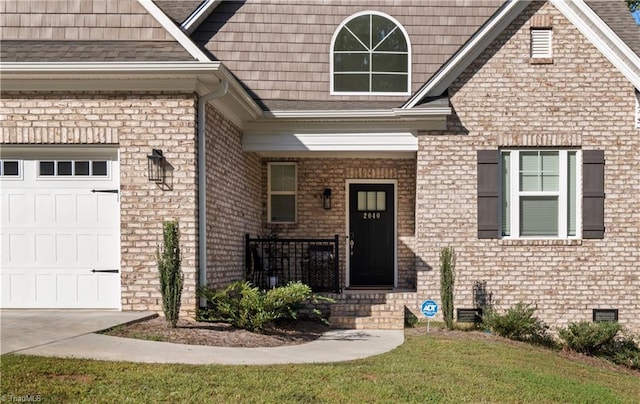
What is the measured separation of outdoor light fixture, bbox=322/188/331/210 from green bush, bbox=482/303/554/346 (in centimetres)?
412

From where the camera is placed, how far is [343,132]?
42.6 feet

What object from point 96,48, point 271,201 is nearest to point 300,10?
point 271,201

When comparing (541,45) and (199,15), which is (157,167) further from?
(541,45)

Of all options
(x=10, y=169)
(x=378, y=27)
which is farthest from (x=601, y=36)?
(x=10, y=169)

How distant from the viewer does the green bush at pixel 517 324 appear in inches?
440

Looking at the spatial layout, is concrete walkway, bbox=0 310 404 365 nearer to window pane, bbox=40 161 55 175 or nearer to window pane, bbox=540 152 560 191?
window pane, bbox=40 161 55 175

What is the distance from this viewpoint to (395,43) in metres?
13.8

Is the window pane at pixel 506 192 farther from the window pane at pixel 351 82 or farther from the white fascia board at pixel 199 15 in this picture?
the white fascia board at pixel 199 15

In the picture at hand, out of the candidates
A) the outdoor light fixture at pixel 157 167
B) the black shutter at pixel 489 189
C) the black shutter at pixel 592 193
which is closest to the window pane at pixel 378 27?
the black shutter at pixel 489 189

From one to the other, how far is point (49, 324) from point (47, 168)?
2.53 metres

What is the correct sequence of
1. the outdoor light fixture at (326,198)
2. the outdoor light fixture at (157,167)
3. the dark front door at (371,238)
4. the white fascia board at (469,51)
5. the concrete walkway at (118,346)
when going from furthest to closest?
the dark front door at (371,238) < the outdoor light fixture at (326,198) < the white fascia board at (469,51) < the outdoor light fixture at (157,167) < the concrete walkway at (118,346)

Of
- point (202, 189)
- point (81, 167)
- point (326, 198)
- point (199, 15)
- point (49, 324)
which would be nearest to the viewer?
point (49, 324)

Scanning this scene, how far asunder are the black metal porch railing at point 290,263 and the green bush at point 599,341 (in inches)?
166

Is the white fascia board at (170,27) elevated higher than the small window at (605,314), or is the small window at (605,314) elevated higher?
the white fascia board at (170,27)
